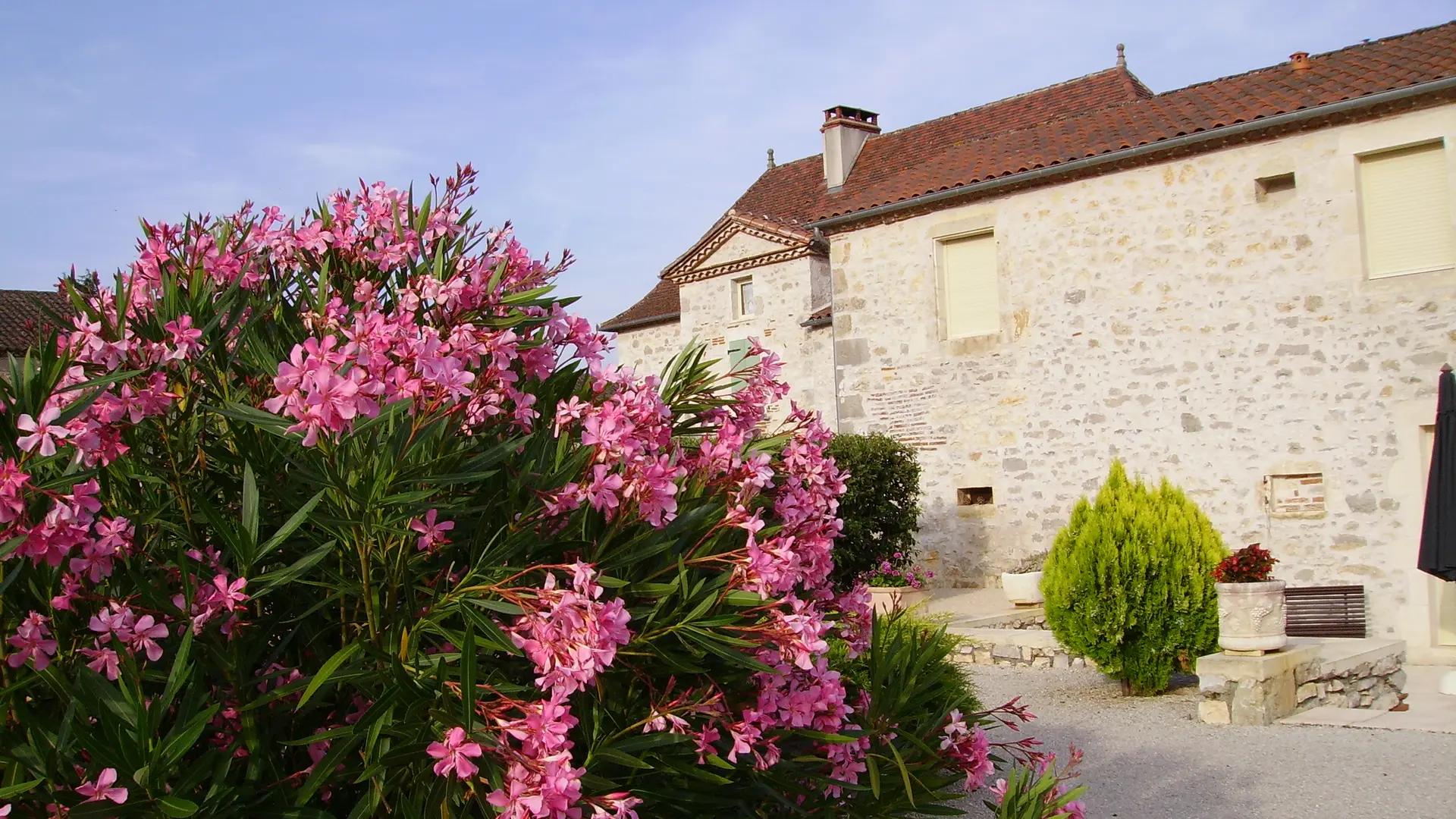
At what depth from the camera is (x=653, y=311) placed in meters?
22.5

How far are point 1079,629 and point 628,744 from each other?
23.3ft

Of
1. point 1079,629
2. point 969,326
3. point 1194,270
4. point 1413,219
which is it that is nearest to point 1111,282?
point 1194,270

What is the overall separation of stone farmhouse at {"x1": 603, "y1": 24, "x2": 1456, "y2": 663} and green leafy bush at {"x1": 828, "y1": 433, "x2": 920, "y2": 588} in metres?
1.02

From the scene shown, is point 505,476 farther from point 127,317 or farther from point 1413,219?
point 1413,219

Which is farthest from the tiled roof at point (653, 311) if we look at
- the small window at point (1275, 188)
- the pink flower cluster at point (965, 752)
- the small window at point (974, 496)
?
the pink flower cluster at point (965, 752)

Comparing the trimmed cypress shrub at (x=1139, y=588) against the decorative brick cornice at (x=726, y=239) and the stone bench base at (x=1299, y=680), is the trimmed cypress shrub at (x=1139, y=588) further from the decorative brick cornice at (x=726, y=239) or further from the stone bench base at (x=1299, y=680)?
the decorative brick cornice at (x=726, y=239)

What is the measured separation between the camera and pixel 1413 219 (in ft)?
35.1

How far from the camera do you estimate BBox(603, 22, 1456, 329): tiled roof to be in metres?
11.2

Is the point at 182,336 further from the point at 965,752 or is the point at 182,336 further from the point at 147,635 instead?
the point at 965,752

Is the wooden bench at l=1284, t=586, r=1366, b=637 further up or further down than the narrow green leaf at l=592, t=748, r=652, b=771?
further down

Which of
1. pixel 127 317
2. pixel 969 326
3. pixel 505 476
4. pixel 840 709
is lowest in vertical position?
pixel 840 709

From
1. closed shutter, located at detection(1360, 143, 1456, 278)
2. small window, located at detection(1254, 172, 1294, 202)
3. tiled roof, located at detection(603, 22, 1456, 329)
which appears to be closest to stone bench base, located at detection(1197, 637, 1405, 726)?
closed shutter, located at detection(1360, 143, 1456, 278)

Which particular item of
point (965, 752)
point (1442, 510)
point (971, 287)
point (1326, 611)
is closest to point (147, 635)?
point (965, 752)

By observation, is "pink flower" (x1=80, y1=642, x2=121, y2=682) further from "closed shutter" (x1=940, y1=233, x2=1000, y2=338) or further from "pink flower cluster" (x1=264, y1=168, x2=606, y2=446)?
"closed shutter" (x1=940, y1=233, x2=1000, y2=338)
